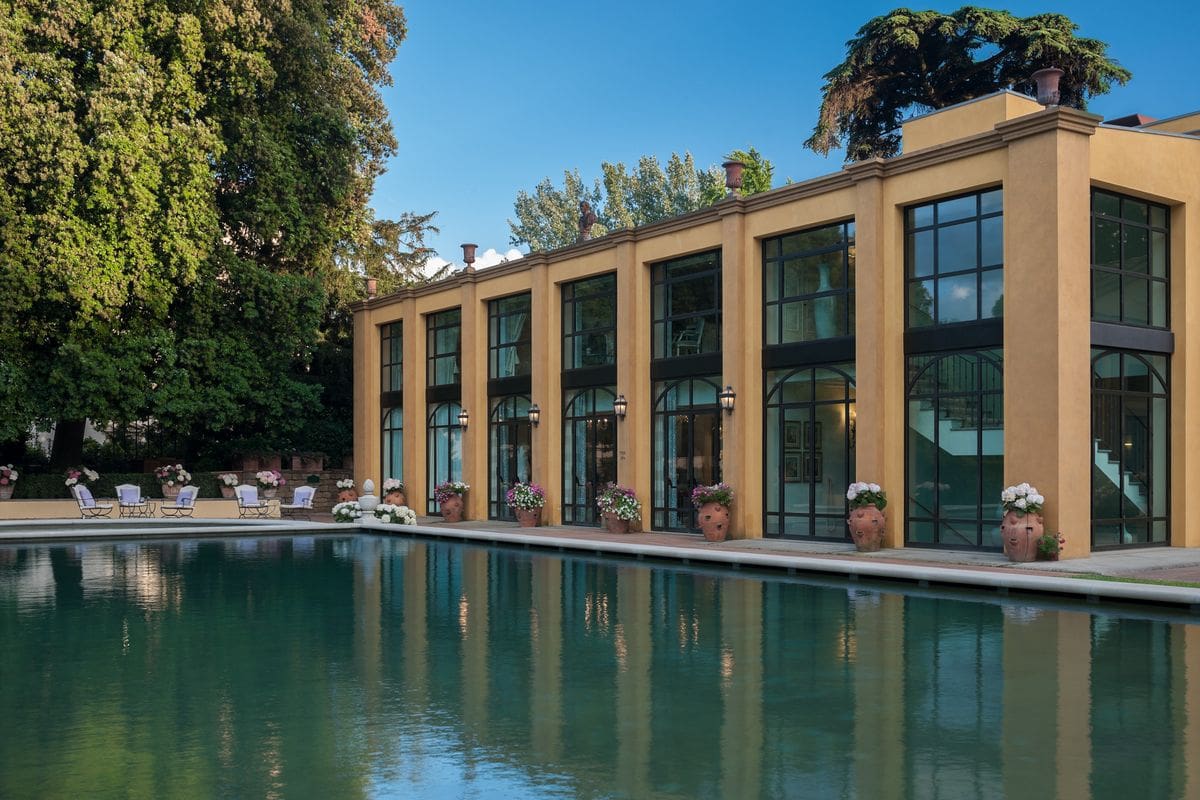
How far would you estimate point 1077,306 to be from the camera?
17.6 m

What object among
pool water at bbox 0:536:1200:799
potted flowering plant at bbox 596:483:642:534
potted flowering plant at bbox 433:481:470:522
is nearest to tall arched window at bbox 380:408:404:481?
potted flowering plant at bbox 433:481:470:522

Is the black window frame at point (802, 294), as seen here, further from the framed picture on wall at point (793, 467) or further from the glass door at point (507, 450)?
the glass door at point (507, 450)

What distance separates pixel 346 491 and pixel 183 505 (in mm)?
4770

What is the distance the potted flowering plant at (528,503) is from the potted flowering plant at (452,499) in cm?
275

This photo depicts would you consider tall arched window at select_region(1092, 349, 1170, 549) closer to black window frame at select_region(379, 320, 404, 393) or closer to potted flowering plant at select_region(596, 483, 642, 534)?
potted flowering plant at select_region(596, 483, 642, 534)

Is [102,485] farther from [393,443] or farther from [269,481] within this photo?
[393,443]

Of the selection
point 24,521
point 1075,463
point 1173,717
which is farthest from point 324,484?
point 1173,717

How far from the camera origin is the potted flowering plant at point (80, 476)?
32156 millimetres

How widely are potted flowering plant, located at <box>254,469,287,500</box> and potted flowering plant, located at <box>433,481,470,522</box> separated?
653cm

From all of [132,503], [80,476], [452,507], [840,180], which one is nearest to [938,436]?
[840,180]

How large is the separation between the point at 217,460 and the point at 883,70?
91.0 feet

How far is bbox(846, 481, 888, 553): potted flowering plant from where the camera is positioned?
63.1ft

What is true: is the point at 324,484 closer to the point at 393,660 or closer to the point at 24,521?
the point at 24,521

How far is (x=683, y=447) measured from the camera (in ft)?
81.1
